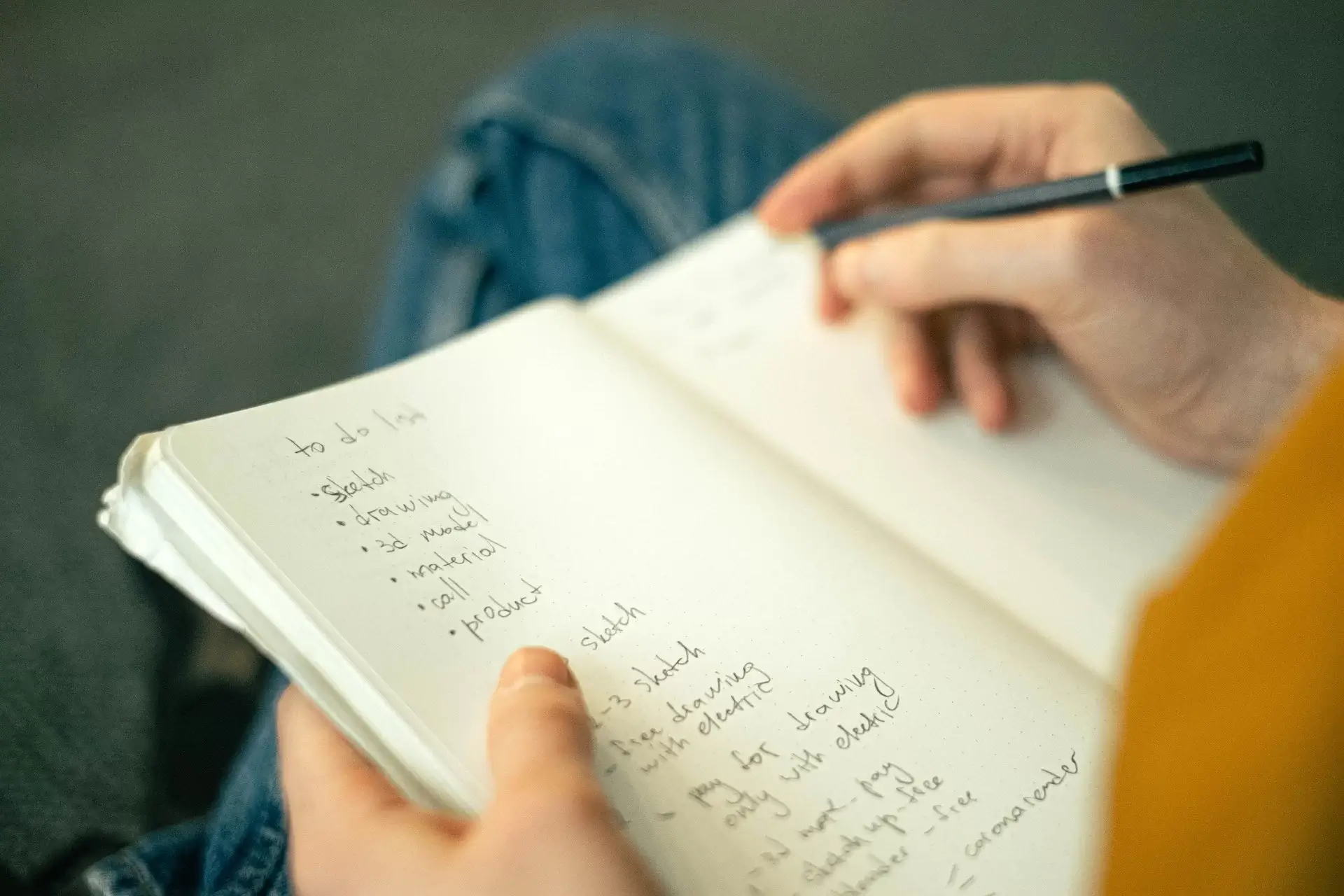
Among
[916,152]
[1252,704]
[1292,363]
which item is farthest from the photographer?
[916,152]

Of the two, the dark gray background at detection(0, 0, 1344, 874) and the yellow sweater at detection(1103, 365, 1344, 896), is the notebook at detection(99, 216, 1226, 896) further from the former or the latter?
the dark gray background at detection(0, 0, 1344, 874)

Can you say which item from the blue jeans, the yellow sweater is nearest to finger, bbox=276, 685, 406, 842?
the yellow sweater

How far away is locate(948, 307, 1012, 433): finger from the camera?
0.46 meters

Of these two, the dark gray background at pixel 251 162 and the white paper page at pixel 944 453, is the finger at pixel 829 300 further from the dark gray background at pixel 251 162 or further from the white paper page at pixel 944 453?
the dark gray background at pixel 251 162


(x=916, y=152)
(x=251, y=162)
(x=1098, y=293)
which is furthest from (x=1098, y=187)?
(x=251, y=162)

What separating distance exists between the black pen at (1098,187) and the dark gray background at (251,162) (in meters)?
0.44

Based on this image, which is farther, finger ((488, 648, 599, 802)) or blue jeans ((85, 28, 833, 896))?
blue jeans ((85, 28, 833, 896))

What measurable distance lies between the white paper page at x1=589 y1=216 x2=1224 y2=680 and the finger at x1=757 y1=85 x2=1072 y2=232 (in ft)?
0.12

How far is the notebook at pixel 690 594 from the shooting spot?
0.29m

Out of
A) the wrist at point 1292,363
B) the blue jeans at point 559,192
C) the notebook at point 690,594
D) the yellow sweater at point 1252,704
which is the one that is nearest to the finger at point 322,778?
the notebook at point 690,594

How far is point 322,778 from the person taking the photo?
28 centimetres

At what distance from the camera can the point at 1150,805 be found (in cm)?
20

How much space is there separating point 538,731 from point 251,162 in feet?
3.06

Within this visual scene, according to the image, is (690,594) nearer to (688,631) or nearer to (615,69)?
(688,631)
